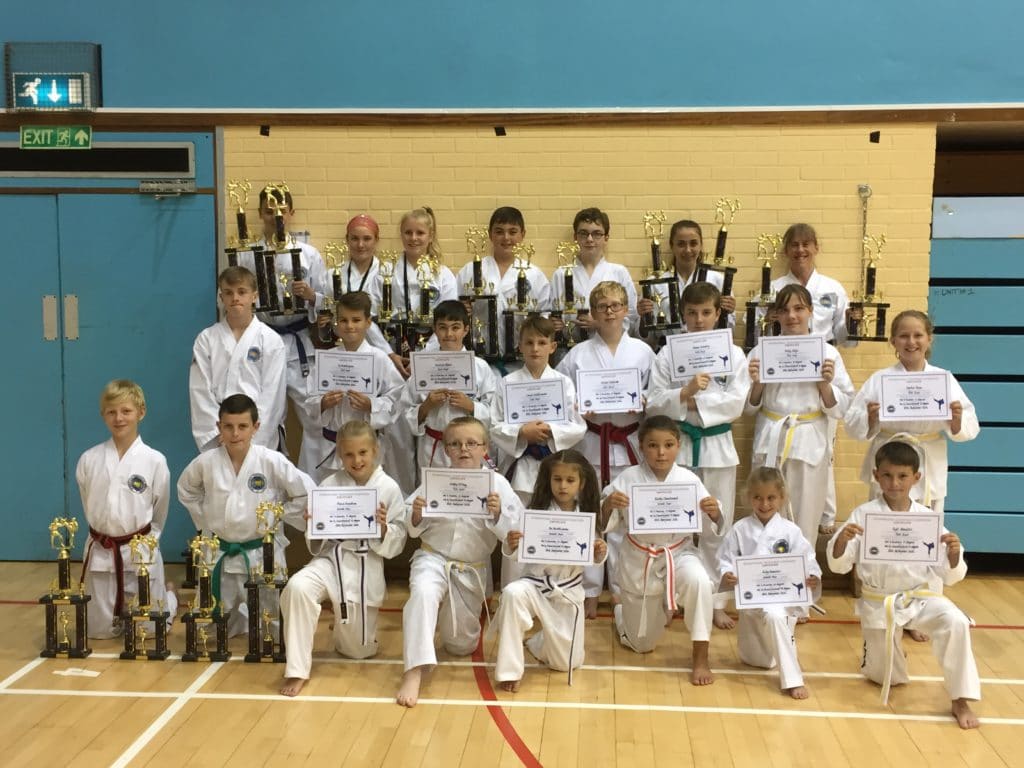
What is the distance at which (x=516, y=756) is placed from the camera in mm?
3846

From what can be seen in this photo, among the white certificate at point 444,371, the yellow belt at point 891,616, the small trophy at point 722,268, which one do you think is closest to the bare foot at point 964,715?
the yellow belt at point 891,616

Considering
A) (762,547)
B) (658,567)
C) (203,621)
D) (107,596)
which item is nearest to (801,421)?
(762,547)

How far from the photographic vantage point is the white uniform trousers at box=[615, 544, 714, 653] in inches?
184

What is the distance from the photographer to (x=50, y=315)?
6.61 meters

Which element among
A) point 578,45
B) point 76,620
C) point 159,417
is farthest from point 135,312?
point 578,45

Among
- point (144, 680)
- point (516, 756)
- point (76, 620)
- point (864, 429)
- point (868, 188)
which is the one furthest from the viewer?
point (868, 188)

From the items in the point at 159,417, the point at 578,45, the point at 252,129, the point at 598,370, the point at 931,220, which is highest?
the point at 578,45

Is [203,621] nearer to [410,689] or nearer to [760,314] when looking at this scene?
[410,689]

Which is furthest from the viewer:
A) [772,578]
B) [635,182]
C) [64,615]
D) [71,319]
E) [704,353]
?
[71,319]

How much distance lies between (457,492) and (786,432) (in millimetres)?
Result: 1981

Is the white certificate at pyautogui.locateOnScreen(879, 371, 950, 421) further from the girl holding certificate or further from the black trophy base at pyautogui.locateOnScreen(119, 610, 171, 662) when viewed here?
the black trophy base at pyautogui.locateOnScreen(119, 610, 171, 662)

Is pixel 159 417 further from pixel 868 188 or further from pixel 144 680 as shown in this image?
pixel 868 188

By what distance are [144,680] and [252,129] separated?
354cm

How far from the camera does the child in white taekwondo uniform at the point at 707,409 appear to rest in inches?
214
